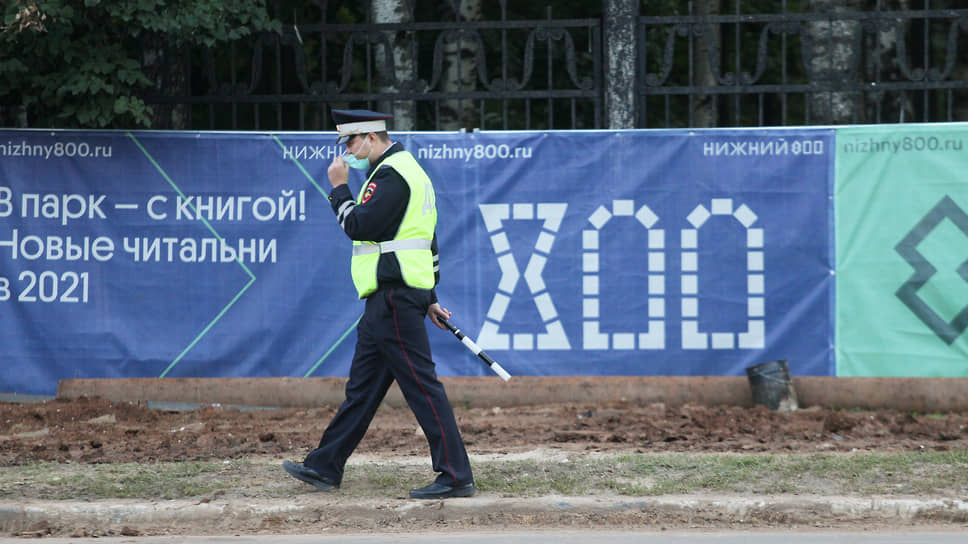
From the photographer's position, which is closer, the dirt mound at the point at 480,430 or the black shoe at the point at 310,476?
the black shoe at the point at 310,476

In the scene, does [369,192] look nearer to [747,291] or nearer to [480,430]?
[480,430]

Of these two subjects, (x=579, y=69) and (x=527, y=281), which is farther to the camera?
(x=579, y=69)

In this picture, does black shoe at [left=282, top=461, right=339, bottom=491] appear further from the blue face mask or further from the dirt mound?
the blue face mask

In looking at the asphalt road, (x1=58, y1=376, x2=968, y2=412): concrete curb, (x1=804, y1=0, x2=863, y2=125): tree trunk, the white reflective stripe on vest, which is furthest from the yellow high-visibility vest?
(x1=804, y1=0, x2=863, y2=125): tree trunk

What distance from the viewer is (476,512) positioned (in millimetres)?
6008

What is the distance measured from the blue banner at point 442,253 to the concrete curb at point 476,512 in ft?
9.21

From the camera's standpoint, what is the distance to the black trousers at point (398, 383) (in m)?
6.07

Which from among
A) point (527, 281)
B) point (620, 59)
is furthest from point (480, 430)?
point (620, 59)

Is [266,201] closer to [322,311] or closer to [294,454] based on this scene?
[322,311]

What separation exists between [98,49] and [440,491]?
15.5ft

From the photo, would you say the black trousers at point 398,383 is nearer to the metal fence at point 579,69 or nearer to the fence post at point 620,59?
the metal fence at point 579,69

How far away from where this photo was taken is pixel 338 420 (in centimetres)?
620

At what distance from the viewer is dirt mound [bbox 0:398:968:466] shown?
24.5 feet

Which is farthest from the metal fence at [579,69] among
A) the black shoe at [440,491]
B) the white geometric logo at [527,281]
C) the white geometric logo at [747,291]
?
the black shoe at [440,491]
